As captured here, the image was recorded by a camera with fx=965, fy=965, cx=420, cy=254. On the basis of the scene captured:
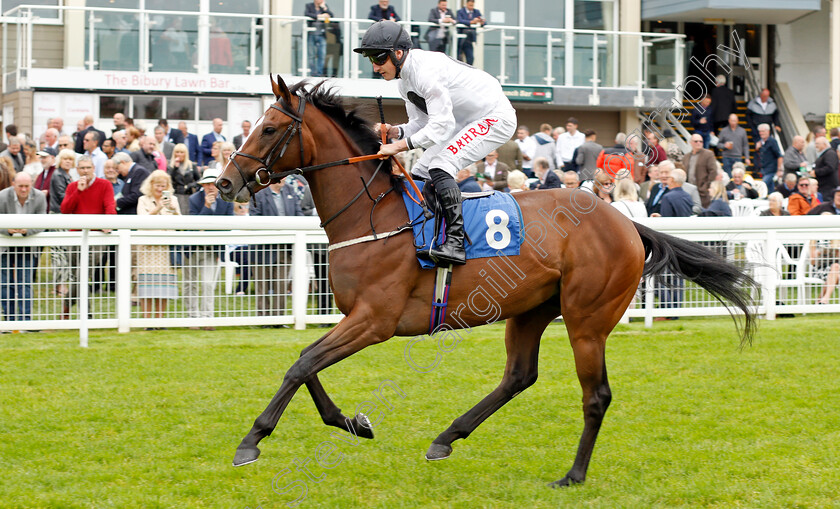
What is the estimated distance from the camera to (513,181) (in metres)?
9.05

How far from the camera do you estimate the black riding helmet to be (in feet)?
14.7

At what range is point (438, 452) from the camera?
4.66 meters

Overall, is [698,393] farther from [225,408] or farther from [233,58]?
[233,58]

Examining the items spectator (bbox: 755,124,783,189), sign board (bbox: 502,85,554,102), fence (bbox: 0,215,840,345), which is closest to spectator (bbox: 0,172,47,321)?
fence (bbox: 0,215,840,345)

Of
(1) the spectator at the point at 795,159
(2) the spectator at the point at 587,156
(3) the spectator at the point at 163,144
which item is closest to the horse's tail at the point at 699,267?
(2) the spectator at the point at 587,156

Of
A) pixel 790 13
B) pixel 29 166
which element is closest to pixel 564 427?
pixel 29 166

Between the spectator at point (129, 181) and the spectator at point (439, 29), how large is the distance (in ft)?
22.6

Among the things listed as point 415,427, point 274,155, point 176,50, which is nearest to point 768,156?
point 176,50

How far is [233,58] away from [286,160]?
11054 mm

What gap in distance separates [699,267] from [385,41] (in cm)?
208

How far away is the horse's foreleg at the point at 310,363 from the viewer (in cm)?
402

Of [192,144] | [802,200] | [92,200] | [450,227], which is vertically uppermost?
[192,144]

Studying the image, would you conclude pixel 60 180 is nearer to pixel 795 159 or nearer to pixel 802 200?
pixel 802 200

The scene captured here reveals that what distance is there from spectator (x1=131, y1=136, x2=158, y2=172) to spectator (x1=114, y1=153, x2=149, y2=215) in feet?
2.62
